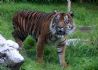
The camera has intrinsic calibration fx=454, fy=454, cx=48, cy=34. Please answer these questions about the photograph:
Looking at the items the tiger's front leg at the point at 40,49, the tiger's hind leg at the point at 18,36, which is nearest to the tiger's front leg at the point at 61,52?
the tiger's front leg at the point at 40,49

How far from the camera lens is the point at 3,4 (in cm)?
1602

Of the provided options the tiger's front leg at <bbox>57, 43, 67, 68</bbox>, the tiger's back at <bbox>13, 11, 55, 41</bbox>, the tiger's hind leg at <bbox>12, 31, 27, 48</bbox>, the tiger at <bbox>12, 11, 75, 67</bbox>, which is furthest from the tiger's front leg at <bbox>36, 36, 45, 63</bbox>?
the tiger's hind leg at <bbox>12, 31, 27, 48</bbox>

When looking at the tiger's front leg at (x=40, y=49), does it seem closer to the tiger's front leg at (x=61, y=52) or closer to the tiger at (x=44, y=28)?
the tiger at (x=44, y=28)

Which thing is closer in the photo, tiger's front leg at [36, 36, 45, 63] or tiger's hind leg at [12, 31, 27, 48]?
tiger's front leg at [36, 36, 45, 63]

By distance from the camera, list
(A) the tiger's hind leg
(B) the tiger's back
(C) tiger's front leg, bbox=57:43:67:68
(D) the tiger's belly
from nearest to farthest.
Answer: (D) the tiger's belly
(C) tiger's front leg, bbox=57:43:67:68
(B) the tiger's back
(A) the tiger's hind leg

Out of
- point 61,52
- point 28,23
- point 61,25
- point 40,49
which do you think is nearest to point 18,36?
point 28,23

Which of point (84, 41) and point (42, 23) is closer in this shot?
point (42, 23)

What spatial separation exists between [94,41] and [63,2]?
28.9ft

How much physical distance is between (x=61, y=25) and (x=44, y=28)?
455 millimetres

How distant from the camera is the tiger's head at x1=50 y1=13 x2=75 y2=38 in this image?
27.1 ft

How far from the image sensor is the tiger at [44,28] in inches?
328

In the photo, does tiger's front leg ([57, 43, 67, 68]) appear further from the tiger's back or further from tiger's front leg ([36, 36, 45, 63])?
the tiger's back

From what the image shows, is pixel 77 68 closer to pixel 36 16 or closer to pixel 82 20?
pixel 36 16

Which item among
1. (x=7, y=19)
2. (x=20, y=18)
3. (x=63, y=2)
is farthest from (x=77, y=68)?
(x=63, y=2)
